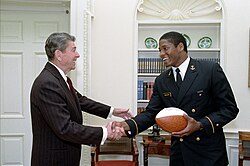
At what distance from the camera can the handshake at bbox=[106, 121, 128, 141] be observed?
229 centimetres

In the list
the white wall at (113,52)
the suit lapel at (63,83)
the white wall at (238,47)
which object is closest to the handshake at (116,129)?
the suit lapel at (63,83)

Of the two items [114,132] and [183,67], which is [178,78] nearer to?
[183,67]

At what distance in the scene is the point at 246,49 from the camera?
12.3ft

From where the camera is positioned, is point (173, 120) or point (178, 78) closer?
point (173, 120)

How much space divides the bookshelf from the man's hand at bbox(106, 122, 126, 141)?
148 cm

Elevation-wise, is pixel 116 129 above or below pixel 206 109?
below

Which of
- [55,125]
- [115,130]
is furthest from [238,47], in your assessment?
[55,125]

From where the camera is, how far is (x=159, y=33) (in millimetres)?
4020

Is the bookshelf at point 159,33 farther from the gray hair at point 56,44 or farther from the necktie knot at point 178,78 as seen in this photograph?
the gray hair at point 56,44

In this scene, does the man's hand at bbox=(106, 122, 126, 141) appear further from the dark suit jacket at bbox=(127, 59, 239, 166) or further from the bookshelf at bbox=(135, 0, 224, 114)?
the bookshelf at bbox=(135, 0, 224, 114)

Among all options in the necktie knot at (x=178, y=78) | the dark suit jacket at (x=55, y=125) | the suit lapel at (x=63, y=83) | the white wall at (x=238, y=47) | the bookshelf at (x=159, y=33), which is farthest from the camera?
the bookshelf at (x=159, y=33)

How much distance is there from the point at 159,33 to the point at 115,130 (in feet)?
6.39

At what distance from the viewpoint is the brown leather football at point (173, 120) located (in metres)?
2.16

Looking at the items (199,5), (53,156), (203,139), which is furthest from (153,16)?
(53,156)
